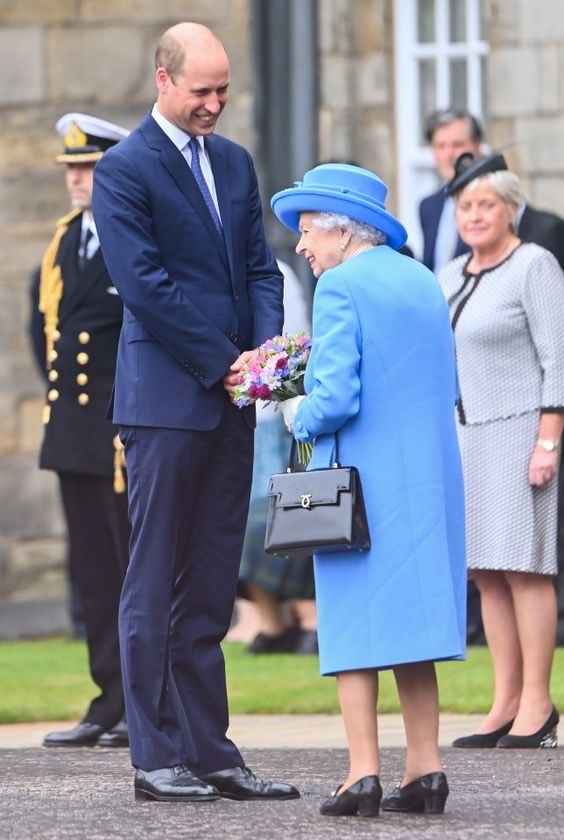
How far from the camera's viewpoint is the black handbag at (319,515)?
6.07m

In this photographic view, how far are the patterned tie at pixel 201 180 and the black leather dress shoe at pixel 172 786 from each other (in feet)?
4.89

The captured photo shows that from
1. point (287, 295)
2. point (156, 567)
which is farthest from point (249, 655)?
point (156, 567)

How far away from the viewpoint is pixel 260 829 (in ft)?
19.2

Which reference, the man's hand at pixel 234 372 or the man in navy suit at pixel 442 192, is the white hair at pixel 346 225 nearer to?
the man's hand at pixel 234 372

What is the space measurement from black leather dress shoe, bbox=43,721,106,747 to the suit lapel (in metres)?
2.16

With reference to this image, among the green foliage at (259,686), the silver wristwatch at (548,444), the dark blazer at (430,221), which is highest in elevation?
the dark blazer at (430,221)

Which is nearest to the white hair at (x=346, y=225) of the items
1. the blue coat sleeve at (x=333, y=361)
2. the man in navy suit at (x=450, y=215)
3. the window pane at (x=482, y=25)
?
the blue coat sleeve at (x=333, y=361)

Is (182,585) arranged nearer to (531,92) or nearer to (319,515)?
(319,515)

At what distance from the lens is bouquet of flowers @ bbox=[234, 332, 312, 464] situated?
20.7ft

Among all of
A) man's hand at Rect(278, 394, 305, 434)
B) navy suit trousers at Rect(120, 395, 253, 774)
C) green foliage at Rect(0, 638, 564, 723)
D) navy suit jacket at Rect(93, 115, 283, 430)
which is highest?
navy suit jacket at Rect(93, 115, 283, 430)

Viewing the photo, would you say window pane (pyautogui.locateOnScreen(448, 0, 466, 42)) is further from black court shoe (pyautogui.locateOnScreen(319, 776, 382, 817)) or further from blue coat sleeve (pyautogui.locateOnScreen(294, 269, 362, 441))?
black court shoe (pyautogui.locateOnScreen(319, 776, 382, 817))

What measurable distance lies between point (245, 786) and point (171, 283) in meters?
1.37

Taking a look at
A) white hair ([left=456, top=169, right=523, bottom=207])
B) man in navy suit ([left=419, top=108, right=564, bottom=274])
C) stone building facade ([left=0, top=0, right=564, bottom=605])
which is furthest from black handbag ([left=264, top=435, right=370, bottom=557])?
stone building facade ([left=0, top=0, right=564, bottom=605])

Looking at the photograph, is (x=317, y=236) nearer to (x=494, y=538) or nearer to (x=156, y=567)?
(x=156, y=567)
